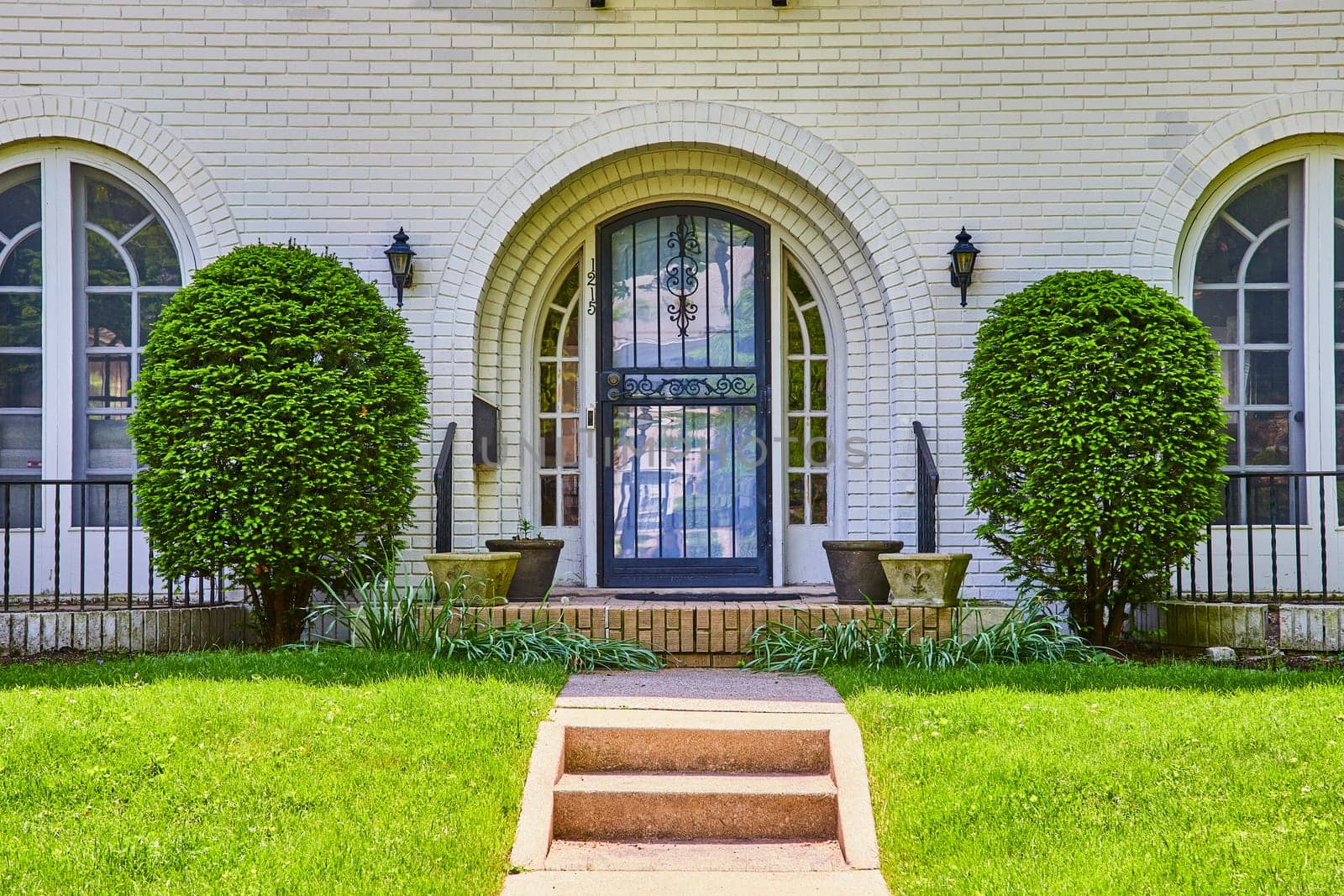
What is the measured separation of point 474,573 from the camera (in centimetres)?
552

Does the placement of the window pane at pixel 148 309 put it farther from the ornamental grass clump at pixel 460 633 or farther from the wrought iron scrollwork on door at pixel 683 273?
the wrought iron scrollwork on door at pixel 683 273

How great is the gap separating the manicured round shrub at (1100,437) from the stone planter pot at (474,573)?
2.43m

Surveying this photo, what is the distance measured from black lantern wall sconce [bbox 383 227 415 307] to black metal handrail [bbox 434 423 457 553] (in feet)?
2.91

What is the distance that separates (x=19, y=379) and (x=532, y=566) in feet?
10.7

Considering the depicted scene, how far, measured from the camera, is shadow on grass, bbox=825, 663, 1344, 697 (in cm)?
455

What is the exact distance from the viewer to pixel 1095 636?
18.8 feet

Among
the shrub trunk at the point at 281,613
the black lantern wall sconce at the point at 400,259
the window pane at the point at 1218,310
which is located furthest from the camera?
the window pane at the point at 1218,310

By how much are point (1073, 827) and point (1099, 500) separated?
266cm

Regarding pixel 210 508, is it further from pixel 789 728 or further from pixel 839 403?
pixel 839 403

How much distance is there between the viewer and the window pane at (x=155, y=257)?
21.6ft

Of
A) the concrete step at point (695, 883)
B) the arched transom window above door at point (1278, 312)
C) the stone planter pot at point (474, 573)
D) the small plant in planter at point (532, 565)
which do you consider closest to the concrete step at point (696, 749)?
the concrete step at point (695, 883)

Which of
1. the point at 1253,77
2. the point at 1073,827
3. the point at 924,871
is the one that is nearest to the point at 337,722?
the point at 924,871

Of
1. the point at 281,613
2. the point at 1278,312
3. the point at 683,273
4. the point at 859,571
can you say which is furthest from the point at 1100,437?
the point at 281,613

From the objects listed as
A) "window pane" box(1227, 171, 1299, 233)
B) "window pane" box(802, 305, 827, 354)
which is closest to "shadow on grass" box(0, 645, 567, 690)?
"window pane" box(802, 305, 827, 354)
